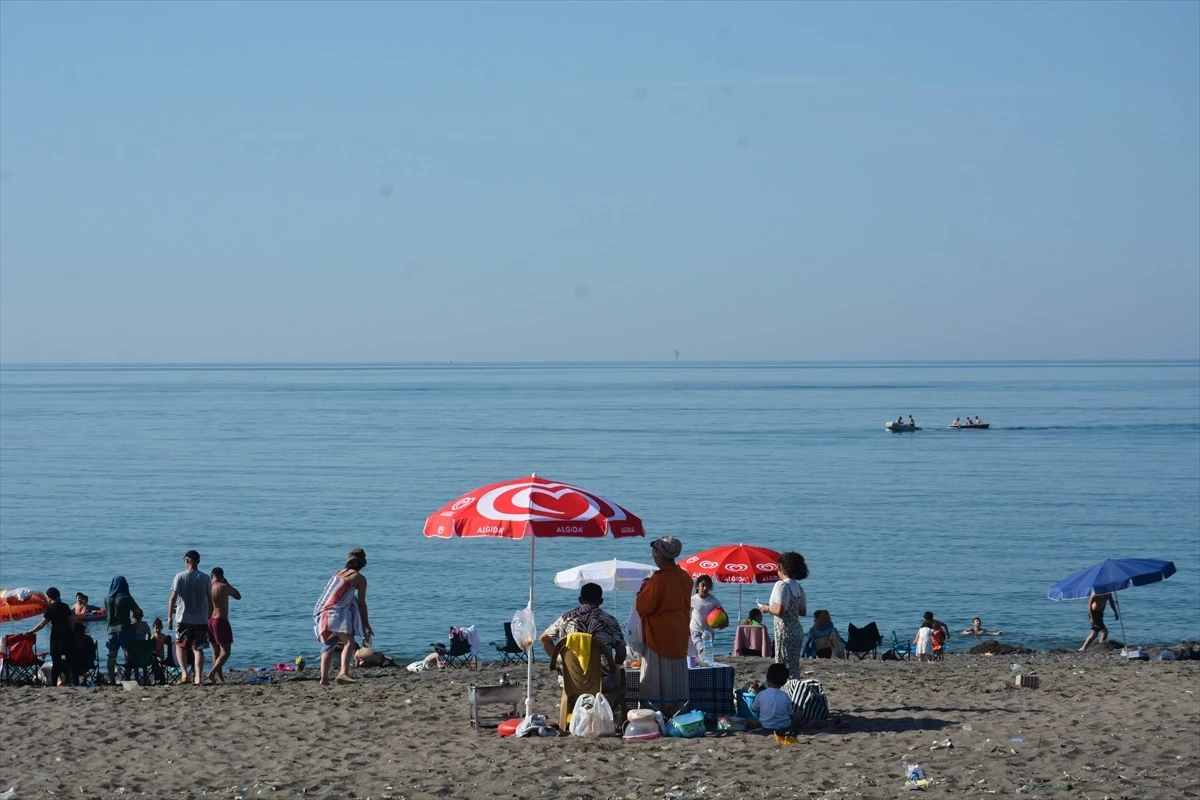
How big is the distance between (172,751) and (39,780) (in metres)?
1.15

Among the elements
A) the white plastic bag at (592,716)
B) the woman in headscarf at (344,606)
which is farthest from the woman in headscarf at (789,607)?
the woman in headscarf at (344,606)

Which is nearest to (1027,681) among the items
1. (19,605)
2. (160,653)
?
→ (160,653)

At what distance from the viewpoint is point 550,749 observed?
10562 mm

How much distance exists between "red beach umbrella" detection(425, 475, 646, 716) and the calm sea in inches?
587

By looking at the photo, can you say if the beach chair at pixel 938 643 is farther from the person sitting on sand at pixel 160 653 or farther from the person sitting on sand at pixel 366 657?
the person sitting on sand at pixel 160 653

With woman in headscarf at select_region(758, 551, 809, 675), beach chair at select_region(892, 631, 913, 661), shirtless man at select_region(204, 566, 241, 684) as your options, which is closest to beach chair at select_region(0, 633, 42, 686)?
shirtless man at select_region(204, 566, 241, 684)

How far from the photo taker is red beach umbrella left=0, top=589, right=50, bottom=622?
20109 millimetres

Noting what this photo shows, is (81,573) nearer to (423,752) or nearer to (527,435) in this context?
(423,752)

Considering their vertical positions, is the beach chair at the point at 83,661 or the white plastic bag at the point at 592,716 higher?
the white plastic bag at the point at 592,716

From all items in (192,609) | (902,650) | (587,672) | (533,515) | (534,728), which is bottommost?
(902,650)

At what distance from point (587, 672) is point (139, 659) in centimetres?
841

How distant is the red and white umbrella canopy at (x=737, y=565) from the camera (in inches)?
731

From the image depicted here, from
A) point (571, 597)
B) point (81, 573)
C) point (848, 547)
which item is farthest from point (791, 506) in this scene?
point (81, 573)

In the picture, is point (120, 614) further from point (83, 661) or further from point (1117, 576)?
point (1117, 576)
